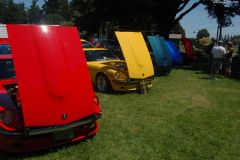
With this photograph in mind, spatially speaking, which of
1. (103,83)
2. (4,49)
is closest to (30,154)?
(103,83)

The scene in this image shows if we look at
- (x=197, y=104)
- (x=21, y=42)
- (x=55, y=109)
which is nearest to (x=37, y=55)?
(x=21, y=42)

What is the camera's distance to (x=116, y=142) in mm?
Result: 5965

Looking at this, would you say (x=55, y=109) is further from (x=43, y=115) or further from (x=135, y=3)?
(x=135, y=3)

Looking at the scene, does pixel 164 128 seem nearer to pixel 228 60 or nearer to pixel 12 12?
pixel 228 60

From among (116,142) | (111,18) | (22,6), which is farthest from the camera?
(22,6)

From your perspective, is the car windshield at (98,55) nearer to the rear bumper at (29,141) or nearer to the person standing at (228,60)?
the person standing at (228,60)

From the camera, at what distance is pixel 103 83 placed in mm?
10594

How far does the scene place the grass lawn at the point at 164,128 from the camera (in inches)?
215

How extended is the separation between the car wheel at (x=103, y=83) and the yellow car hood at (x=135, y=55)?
0.94 meters

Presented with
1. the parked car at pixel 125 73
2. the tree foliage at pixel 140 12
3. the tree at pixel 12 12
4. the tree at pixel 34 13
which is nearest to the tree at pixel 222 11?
the tree foliage at pixel 140 12

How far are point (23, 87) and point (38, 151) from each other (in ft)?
3.82

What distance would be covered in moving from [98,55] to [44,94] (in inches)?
268

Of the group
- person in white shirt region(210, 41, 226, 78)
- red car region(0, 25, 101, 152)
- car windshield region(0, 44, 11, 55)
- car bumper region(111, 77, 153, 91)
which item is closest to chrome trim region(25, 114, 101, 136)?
red car region(0, 25, 101, 152)

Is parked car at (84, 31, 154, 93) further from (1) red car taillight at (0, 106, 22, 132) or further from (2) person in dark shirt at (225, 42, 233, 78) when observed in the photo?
(2) person in dark shirt at (225, 42, 233, 78)
